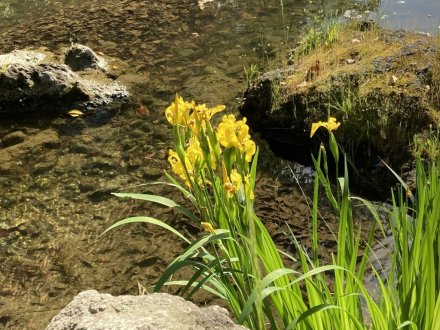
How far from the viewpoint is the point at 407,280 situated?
5.98 ft

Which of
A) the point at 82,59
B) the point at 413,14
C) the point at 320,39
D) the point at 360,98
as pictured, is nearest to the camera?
the point at 360,98

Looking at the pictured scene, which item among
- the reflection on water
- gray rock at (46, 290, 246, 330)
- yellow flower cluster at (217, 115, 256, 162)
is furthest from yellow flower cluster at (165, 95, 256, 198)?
the reflection on water

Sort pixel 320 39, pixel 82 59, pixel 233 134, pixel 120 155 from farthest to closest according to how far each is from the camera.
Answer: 1. pixel 82 59
2. pixel 320 39
3. pixel 120 155
4. pixel 233 134

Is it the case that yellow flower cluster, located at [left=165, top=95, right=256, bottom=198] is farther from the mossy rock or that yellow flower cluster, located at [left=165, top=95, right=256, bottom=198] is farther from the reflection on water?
the reflection on water

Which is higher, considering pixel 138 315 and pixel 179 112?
pixel 179 112

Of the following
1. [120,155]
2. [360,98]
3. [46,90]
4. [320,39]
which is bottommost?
[120,155]

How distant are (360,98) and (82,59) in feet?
13.4

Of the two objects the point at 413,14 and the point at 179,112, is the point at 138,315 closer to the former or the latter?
the point at 179,112

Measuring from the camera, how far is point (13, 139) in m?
5.86

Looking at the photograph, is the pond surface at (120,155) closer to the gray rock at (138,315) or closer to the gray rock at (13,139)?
the gray rock at (13,139)

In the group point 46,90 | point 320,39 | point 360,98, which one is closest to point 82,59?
point 46,90

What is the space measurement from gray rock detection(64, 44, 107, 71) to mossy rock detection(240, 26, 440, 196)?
244 centimetres

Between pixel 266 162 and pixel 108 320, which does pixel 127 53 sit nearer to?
pixel 266 162

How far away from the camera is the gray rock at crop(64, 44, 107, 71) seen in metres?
7.35
